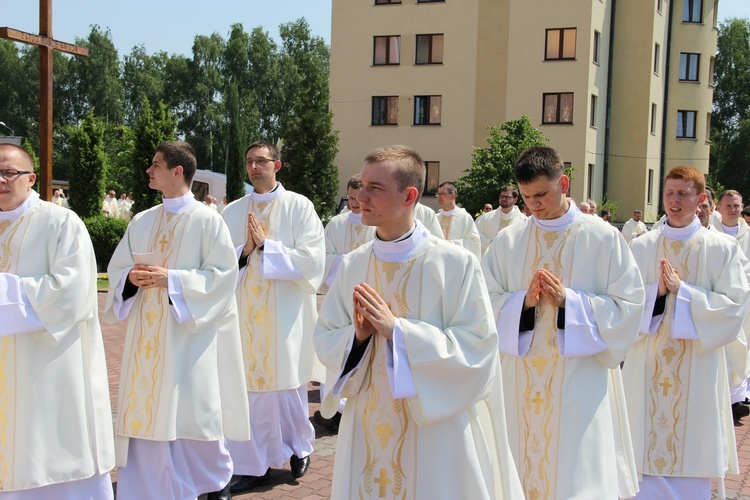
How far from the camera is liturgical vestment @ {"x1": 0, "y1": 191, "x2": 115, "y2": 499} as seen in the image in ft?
15.5

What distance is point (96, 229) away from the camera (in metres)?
19.2

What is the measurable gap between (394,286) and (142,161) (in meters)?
20.9

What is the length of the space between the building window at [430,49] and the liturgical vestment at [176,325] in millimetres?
32503

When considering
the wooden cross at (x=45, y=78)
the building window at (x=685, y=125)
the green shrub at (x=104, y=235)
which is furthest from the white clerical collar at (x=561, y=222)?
the building window at (x=685, y=125)

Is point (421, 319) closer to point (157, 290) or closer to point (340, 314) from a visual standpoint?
point (340, 314)

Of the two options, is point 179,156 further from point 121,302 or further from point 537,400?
point 537,400

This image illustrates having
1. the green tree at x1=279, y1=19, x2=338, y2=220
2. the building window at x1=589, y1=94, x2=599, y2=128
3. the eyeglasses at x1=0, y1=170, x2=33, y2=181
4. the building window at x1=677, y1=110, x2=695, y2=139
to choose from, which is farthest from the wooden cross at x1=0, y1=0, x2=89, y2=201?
the building window at x1=677, y1=110, x2=695, y2=139

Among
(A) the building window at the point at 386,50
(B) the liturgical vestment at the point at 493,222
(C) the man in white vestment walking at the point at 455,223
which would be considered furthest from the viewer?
(A) the building window at the point at 386,50

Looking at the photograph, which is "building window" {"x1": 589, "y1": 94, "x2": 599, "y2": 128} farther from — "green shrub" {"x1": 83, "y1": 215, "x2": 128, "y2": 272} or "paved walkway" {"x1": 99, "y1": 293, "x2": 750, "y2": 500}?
"paved walkway" {"x1": 99, "y1": 293, "x2": 750, "y2": 500}

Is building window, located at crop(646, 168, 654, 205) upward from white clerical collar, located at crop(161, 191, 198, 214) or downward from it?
upward

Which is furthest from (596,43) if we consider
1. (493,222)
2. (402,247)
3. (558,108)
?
(402,247)

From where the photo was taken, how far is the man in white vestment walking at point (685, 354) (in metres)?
5.72

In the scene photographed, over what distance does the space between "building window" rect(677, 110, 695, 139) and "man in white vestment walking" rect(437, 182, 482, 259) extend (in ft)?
102

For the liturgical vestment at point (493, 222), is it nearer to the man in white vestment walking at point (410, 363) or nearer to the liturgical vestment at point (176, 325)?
the liturgical vestment at point (176, 325)
